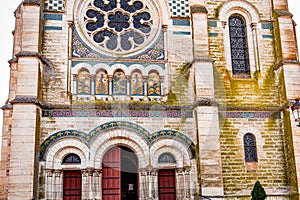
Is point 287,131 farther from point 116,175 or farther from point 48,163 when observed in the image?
point 48,163

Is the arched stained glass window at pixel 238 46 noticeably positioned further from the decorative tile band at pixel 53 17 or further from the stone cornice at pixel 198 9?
the decorative tile band at pixel 53 17

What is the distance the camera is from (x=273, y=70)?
653 inches

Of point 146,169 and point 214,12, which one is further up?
point 214,12

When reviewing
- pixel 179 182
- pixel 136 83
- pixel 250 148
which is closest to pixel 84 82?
pixel 136 83

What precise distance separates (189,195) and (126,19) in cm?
758

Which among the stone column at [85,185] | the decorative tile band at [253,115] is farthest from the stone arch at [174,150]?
the stone column at [85,185]

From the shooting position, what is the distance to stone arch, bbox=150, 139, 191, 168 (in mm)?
15008

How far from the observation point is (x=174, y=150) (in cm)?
1520

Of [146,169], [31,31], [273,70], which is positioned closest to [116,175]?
[146,169]

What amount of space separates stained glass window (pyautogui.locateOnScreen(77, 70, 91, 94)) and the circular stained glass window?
114 centimetres

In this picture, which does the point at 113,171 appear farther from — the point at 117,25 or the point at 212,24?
the point at 212,24

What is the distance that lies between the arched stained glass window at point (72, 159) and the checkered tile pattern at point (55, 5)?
5.93m

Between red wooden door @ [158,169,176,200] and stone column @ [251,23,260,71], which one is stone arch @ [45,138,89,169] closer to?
red wooden door @ [158,169,176,200]

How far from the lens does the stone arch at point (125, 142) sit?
48.3 ft
